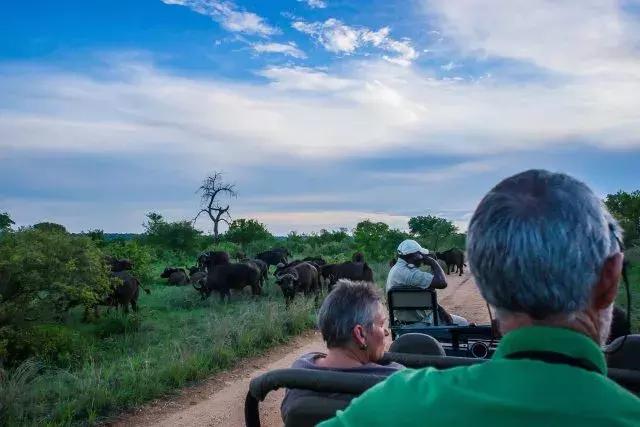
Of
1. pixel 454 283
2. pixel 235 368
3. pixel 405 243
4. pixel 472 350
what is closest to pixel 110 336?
pixel 235 368

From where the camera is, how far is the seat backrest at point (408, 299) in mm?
7715

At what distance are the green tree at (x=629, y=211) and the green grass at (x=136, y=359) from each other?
2491cm

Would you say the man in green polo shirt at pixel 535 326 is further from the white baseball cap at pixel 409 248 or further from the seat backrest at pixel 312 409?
the white baseball cap at pixel 409 248

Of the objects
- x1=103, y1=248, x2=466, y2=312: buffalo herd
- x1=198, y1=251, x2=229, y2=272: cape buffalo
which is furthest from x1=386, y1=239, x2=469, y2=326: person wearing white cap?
x1=198, y1=251, x2=229, y2=272: cape buffalo

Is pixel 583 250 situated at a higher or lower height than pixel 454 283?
higher

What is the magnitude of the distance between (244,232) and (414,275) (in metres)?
41.7

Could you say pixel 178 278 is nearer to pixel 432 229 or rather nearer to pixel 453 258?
pixel 453 258

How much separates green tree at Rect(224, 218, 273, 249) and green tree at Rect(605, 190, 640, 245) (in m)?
23.7

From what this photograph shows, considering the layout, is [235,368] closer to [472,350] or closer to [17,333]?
[17,333]

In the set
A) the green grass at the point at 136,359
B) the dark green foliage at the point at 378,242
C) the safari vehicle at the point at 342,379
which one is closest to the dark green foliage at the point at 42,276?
the green grass at the point at 136,359

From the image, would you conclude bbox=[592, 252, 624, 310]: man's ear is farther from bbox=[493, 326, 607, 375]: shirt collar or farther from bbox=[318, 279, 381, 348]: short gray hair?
bbox=[318, 279, 381, 348]: short gray hair

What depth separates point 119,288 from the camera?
16484 millimetres

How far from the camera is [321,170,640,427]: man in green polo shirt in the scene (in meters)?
1.35

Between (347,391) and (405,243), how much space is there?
6014 millimetres
